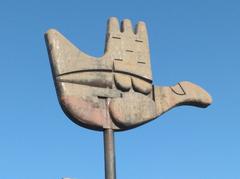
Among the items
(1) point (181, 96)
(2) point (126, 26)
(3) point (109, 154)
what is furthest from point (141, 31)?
(3) point (109, 154)

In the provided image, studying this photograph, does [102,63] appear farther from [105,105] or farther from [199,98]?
[199,98]

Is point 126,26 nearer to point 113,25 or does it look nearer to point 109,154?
point 113,25

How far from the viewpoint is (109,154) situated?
842 cm

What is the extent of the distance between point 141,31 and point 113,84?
1100 millimetres

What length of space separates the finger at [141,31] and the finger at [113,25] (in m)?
0.35

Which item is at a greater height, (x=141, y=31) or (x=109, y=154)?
(x=141, y=31)

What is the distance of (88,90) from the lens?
28.0 ft

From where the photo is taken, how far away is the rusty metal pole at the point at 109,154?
8.34 m

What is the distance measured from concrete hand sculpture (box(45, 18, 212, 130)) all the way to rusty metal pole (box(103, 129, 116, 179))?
0.10m

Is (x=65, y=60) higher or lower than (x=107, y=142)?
higher

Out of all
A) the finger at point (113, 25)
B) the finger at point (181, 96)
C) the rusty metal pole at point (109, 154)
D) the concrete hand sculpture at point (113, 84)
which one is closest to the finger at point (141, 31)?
the concrete hand sculpture at point (113, 84)

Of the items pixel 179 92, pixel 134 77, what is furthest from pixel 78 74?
pixel 179 92

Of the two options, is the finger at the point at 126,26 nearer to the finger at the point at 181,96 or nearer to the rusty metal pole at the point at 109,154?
the finger at the point at 181,96

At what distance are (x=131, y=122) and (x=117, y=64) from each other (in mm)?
821
